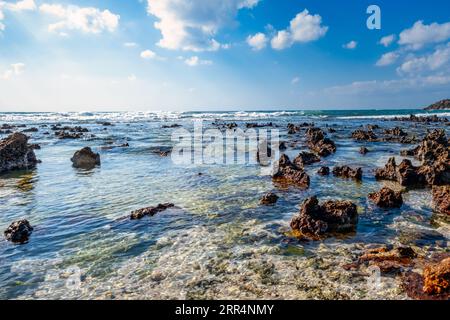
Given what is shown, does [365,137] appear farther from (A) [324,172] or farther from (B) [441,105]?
(B) [441,105]

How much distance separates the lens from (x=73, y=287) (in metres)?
6.45

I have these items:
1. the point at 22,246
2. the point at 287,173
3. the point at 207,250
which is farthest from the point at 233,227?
the point at 287,173

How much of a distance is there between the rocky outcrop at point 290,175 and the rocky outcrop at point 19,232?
34.6 feet

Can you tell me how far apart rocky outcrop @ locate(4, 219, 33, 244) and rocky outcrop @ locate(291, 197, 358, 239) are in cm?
745

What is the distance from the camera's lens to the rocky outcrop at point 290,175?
15.0m

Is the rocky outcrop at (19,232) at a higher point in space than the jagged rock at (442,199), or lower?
lower

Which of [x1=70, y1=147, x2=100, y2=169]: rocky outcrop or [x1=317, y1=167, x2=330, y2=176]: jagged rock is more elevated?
[x1=70, y1=147, x2=100, y2=169]: rocky outcrop

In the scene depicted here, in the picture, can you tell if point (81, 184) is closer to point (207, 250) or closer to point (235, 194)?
point (235, 194)

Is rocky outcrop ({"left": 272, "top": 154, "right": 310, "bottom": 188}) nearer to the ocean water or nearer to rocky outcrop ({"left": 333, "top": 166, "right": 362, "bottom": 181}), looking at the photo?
the ocean water

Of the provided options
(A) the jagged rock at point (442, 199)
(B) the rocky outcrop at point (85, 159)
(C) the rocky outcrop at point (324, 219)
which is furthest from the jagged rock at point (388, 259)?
(B) the rocky outcrop at point (85, 159)

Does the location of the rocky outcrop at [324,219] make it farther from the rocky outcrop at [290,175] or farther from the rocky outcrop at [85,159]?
the rocky outcrop at [85,159]

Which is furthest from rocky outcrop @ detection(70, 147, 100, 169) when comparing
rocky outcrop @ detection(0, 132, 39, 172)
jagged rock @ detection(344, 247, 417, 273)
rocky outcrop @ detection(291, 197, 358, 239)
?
jagged rock @ detection(344, 247, 417, 273)

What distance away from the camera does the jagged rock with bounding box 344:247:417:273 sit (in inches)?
270
